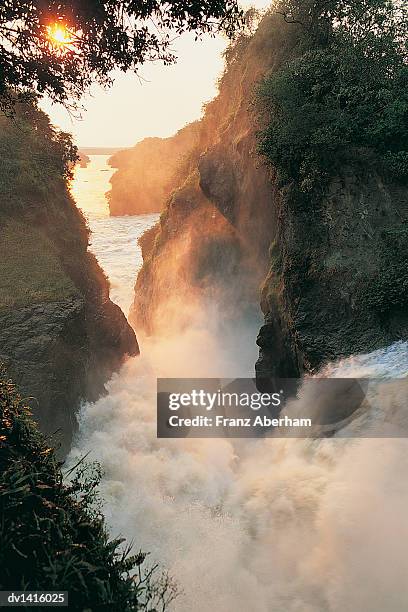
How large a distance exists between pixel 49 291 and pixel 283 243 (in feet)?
30.0

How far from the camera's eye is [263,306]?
773 inches

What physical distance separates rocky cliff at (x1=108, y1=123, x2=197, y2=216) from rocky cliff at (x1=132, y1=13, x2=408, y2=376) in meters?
50.5

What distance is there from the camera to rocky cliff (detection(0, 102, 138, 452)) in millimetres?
15578

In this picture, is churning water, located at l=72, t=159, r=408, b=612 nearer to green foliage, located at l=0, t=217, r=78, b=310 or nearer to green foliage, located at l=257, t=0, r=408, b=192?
green foliage, located at l=0, t=217, r=78, b=310

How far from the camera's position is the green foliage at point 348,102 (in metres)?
15.5

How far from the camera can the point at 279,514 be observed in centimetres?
1144

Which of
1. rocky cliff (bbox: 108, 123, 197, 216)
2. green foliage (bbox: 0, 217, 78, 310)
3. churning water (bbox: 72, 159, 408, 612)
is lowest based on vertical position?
churning water (bbox: 72, 159, 408, 612)

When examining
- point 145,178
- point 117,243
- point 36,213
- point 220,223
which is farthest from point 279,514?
point 145,178

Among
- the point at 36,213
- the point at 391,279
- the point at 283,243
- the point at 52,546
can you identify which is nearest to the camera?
the point at 52,546

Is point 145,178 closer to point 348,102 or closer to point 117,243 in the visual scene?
point 117,243

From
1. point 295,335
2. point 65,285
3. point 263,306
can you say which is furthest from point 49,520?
point 263,306

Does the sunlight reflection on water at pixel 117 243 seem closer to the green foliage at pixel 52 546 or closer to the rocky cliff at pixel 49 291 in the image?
the rocky cliff at pixel 49 291

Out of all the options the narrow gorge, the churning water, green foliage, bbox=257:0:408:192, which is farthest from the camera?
green foliage, bbox=257:0:408:192

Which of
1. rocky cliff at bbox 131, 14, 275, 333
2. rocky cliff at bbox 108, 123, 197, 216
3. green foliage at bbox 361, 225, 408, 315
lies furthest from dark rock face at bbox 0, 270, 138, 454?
rocky cliff at bbox 108, 123, 197, 216
